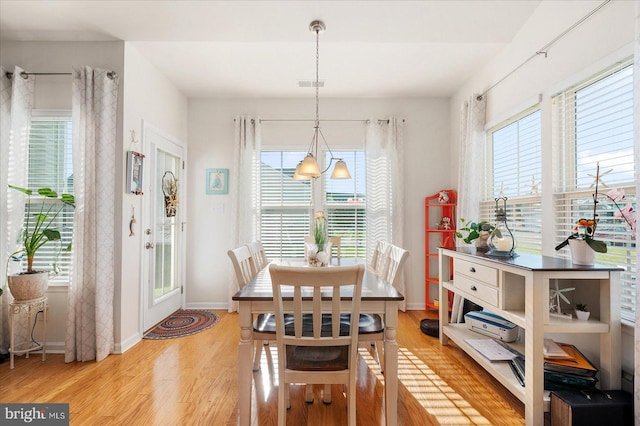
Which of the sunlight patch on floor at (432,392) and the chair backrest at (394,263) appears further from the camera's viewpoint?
the chair backrest at (394,263)

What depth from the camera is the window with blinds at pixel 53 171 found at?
2.65m

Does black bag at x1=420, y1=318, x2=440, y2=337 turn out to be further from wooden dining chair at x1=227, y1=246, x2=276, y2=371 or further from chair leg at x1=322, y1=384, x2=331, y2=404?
wooden dining chair at x1=227, y1=246, x2=276, y2=371

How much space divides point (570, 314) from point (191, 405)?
7.76 ft

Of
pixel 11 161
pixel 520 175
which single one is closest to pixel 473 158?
pixel 520 175

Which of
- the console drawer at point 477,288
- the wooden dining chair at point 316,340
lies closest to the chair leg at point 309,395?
the wooden dining chair at point 316,340

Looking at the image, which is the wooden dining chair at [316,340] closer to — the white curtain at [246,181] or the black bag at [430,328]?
the black bag at [430,328]

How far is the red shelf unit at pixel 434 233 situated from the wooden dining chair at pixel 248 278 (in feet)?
7.41

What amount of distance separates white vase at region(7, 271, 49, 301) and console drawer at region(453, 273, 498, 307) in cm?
337

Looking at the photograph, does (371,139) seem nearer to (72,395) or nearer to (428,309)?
(428,309)

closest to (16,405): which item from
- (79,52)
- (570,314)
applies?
(79,52)

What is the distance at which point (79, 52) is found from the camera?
104 inches

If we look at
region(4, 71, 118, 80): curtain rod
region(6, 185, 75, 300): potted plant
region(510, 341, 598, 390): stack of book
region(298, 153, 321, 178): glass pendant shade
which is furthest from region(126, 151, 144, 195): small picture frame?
region(510, 341, 598, 390): stack of book

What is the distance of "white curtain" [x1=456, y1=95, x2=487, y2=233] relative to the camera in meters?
3.05

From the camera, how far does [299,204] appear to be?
12.7 feet
